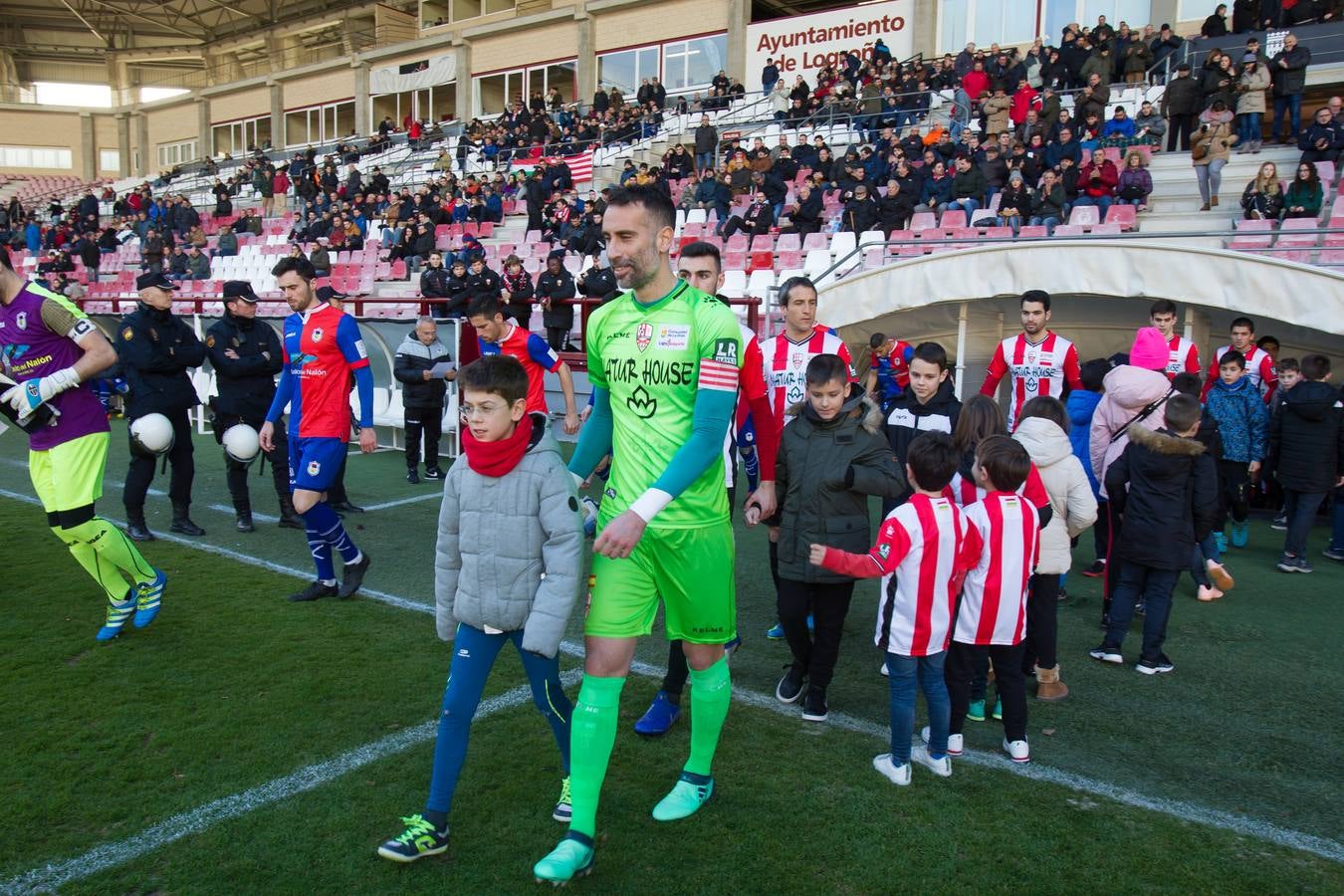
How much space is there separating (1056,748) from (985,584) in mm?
859

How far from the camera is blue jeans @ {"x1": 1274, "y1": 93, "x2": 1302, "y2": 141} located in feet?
50.1

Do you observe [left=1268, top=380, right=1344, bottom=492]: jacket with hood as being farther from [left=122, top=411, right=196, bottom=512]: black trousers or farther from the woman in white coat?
[left=122, top=411, right=196, bottom=512]: black trousers

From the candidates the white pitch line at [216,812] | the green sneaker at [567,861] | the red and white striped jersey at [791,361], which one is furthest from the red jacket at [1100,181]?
the green sneaker at [567,861]

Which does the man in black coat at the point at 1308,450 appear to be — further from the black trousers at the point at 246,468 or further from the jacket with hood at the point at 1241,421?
the black trousers at the point at 246,468

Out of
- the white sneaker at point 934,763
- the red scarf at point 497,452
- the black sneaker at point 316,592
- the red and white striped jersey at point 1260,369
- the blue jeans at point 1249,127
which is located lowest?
the white sneaker at point 934,763

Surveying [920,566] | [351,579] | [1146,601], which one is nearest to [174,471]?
[351,579]

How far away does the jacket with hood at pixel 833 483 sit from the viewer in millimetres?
3982

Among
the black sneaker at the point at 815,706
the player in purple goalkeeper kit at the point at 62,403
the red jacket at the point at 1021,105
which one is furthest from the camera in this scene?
the red jacket at the point at 1021,105

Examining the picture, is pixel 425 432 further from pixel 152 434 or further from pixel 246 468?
pixel 152 434

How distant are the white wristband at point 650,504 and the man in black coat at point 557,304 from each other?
26.1ft

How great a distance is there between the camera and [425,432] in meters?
10.3

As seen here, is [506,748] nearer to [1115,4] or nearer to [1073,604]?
[1073,604]

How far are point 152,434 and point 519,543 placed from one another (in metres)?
5.44

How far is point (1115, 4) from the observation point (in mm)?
22859
